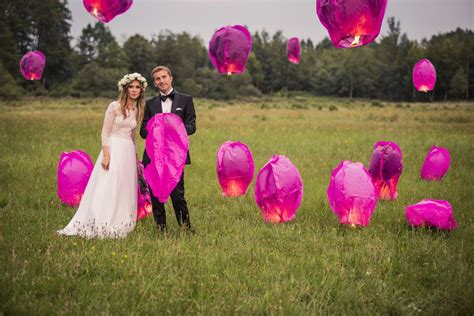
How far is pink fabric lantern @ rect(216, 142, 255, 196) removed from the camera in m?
7.84

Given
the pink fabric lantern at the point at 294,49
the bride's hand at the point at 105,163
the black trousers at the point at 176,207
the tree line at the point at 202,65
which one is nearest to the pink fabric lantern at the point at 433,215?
the black trousers at the point at 176,207

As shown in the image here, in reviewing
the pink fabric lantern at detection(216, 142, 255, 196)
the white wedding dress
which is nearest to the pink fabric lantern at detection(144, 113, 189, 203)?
the white wedding dress

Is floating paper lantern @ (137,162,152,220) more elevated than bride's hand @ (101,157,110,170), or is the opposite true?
bride's hand @ (101,157,110,170)

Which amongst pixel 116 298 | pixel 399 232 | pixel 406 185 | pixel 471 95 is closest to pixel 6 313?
pixel 116 298

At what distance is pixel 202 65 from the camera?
98.6 m

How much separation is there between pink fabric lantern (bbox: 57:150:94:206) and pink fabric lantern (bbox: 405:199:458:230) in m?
5.27

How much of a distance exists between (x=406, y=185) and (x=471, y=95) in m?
62.8

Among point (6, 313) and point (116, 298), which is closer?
point (6, 313)

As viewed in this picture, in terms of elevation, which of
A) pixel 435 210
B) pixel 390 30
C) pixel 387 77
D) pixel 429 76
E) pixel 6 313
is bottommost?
pixel 6 313

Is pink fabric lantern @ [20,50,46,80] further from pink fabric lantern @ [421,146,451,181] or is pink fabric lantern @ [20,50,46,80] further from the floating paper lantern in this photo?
pink fabric lantern @ [421,146,451,181]

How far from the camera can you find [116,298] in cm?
389

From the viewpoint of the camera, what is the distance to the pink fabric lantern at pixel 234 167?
7.84 meters

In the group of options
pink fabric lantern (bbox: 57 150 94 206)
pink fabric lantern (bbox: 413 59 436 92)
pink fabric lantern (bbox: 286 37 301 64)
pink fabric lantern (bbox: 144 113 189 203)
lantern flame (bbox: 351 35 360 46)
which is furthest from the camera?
pink fabric lantern (bbox: 286 37 301 64)

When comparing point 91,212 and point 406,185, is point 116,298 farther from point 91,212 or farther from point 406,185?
point 406,185
